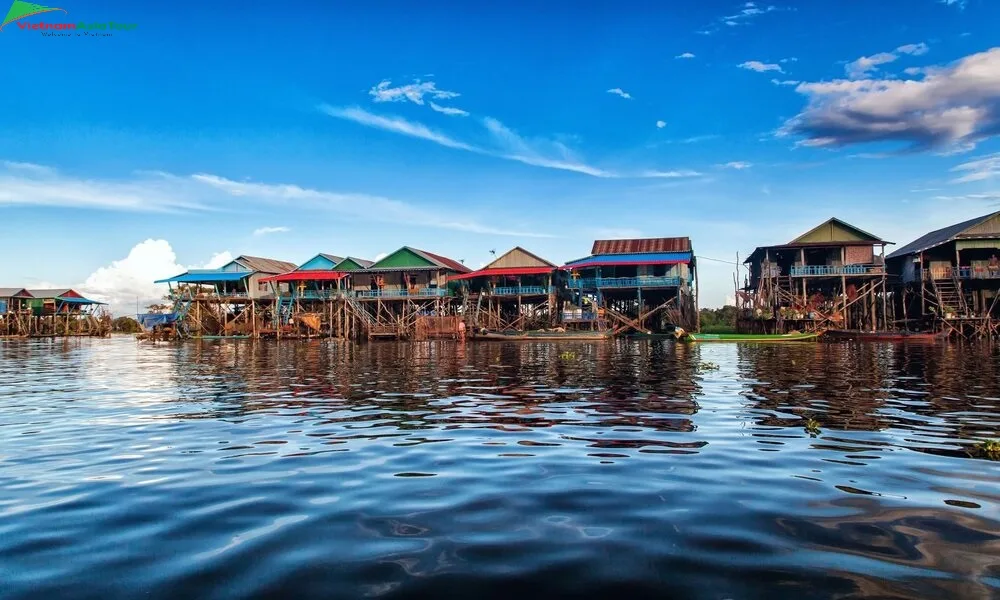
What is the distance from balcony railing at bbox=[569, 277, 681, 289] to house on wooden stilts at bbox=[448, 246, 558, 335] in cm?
247

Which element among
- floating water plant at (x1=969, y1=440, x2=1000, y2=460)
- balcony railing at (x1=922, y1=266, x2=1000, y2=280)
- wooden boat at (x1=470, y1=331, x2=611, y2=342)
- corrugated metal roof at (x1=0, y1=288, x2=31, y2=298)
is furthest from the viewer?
corrugated metal roof at (x1=0, y1=288, x2=31, y2=298)

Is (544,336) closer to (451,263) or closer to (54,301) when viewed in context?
(451,263)

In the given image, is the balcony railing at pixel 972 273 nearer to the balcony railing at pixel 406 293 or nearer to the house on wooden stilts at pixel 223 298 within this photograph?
the balcony railing at pixel 406 293

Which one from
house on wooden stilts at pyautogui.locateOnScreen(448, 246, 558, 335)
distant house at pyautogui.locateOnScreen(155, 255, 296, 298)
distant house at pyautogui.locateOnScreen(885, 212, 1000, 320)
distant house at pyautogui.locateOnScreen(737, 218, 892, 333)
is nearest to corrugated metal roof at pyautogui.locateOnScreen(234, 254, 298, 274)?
distant house at pyautogui.locateOnScreen(155, 255, 296, 298)

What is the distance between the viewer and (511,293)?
160ft

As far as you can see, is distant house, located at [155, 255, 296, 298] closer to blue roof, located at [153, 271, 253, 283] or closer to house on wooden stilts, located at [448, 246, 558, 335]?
blue roof, located at [153, 271, 253, 283]

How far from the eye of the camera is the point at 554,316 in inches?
1890

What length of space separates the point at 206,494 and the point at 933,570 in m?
5.81

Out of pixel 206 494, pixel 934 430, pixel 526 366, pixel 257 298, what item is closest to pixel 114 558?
pixel 206 494

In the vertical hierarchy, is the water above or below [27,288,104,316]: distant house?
below

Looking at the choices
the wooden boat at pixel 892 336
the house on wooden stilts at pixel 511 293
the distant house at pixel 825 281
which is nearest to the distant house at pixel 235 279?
the house on wooden stilts at pixel 511 293

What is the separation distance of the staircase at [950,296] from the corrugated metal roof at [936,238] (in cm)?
253

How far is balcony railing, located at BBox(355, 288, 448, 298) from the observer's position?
51406 mm

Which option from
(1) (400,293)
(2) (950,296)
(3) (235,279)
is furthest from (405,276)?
(2) (950,296)
